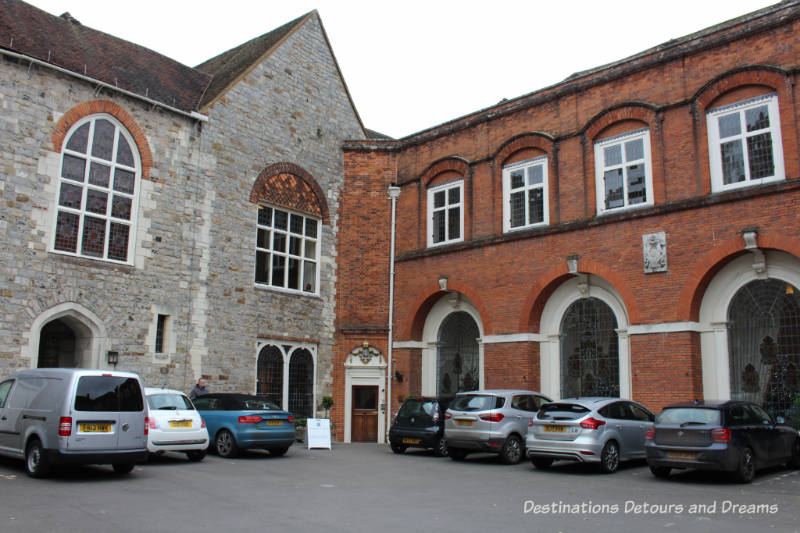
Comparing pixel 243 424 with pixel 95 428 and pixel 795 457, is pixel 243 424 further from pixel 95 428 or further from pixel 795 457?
pixel 795 457

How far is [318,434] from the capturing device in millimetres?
18641

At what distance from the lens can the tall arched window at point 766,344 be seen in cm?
1531

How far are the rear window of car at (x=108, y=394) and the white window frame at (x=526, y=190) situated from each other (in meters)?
12.1

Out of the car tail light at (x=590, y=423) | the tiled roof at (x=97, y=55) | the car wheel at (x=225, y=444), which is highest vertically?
the tiled roof at (x=97, y=55)

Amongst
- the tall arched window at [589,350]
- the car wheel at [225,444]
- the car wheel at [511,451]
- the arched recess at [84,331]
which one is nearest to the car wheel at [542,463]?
the car wheel at [511,451]

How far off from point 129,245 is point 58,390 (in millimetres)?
7711

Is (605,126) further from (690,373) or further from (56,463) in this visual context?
(56,463)

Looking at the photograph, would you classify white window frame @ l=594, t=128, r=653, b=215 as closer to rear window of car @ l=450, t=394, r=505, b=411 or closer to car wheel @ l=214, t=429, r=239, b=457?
rear window of car @ l=450, t=394, r=505, b=411

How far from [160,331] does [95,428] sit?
7770mm

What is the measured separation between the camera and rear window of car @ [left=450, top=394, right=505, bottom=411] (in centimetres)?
1559

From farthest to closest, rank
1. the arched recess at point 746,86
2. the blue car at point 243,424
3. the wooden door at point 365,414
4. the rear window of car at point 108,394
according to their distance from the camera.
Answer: the wooden door at point 365,414 < the arched recess at point 746,86 < the blue car at point 243,424 < the rear window of car at point 108,394

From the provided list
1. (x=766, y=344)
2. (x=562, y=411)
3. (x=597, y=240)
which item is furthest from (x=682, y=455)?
(x=597, y=240)

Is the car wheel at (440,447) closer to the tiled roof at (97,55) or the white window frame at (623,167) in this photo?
the white window frame at (623,167)

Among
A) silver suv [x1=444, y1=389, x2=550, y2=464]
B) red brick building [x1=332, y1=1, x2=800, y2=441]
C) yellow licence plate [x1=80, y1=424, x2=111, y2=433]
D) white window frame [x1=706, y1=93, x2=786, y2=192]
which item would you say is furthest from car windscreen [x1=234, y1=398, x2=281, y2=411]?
white window frame [x1=706, y1=93, x2=786, y2=192]
